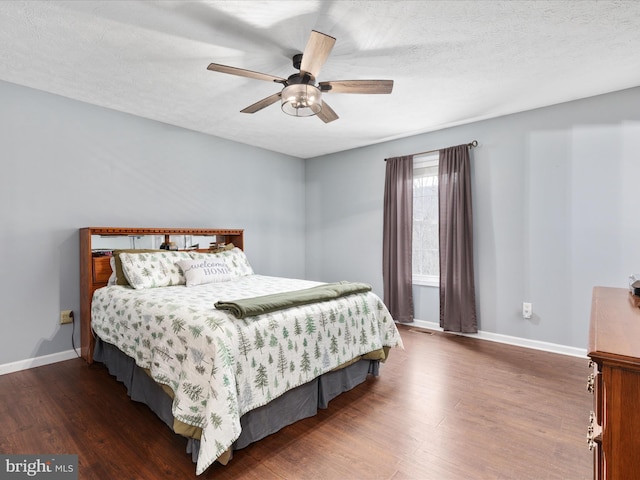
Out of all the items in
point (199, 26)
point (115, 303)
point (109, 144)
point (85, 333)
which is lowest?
point (85, 333)

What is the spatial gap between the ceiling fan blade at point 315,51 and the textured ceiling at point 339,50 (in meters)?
0.22

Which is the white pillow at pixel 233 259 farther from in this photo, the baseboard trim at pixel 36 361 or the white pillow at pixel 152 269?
the baseboard trim at pixel 36 361

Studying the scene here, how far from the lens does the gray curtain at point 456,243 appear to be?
3684mm

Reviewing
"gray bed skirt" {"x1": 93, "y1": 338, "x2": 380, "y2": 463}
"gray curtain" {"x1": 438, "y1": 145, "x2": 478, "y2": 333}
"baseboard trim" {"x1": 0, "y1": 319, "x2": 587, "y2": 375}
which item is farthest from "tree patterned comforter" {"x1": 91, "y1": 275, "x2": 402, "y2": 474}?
"gray curtain" {"x1": 438, "y1": 145, "x2": 478, "y2": 333}

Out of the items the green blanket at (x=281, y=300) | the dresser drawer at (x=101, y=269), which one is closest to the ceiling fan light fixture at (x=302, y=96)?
the green blanket at (x=281, y=300)

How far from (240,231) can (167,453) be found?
9.24ft

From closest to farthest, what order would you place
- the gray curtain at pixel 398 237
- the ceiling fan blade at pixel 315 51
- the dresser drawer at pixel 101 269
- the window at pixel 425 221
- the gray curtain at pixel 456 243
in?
the ceiling fan blade at pixel 315 51 < the dresser drawer at pixel 101 269 < the gray curtain at pixel 456 243 < the window at pixel 425 221 < the gray curtain at pixel 398 237

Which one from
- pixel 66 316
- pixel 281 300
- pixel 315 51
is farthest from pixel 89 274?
pixel 315 51

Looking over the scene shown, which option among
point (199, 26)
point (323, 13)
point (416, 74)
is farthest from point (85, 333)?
point (416, 74)

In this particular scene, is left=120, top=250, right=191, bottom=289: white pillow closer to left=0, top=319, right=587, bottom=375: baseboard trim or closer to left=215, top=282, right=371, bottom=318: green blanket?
left=0, top=319, right=587, bottom=375: baseboard trim

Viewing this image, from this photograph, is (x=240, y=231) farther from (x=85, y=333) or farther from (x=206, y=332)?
(x=206, y=332)

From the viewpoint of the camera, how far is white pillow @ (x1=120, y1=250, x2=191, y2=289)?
2871 millimetres

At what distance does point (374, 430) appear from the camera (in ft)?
6.43

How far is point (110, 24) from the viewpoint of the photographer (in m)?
2.00
